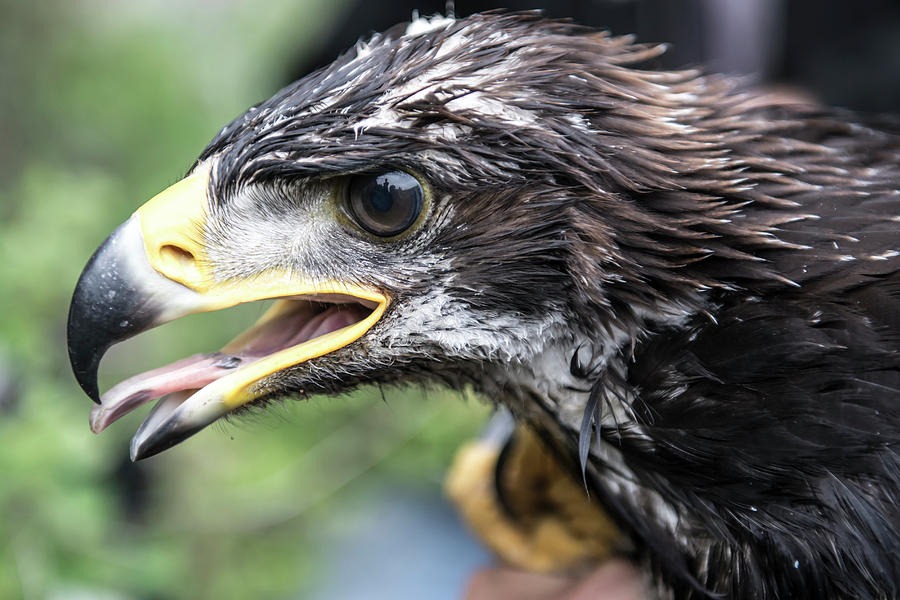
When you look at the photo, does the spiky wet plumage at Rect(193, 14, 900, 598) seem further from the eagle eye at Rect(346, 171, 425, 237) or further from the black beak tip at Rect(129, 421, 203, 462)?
the black beak tip at Rect(129, 421, 203, 462)

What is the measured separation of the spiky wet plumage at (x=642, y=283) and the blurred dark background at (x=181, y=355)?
1.38ft

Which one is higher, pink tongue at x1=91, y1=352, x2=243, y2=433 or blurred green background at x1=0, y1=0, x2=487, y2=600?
pink tongue at x1=91, y1=352, x2=243, y2=433

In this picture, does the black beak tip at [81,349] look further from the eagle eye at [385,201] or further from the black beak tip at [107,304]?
the eagle eye at [385,201]

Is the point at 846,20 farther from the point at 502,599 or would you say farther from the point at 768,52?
the point at 502,599

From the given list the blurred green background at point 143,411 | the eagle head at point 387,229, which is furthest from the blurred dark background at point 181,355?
the eagle head at point 387,229

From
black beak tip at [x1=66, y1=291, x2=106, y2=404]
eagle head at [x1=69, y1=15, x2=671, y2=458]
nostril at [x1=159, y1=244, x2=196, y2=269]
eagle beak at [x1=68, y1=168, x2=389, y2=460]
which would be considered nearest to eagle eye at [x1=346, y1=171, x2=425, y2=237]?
eagle head at [x1=69, y1=15, x2=671, y2=458]

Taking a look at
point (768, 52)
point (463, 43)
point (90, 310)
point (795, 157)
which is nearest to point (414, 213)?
point (463, 43)

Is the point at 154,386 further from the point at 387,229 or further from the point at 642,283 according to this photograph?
the point at 642,283

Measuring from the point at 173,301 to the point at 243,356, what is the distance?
0.19m

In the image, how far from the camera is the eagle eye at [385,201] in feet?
5.27

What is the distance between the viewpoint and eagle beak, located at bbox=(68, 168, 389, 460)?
5.45 feet

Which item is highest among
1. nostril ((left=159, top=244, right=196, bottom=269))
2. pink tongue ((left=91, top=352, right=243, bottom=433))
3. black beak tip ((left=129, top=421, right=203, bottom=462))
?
nostril ((left=159, top=244, right=196, bottom=269))

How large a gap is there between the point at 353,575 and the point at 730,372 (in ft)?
8.28

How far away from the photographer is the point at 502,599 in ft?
7.25
